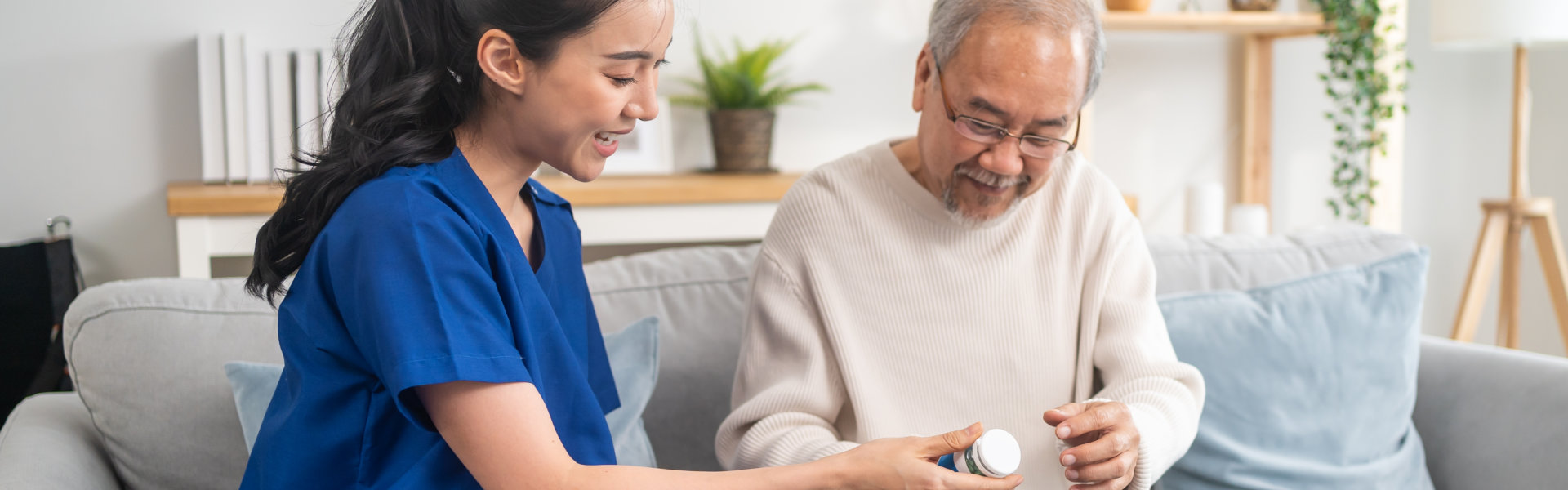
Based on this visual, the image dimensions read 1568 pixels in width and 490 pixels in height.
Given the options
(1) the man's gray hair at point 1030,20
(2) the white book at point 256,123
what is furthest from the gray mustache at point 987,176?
(2) the white book at point 256,123

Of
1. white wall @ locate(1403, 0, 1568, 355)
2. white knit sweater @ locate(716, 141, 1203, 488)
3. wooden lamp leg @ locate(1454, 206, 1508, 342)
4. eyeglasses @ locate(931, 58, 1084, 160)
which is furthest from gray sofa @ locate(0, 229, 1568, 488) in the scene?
white wall @ locate(1403, 0, 1568, 355)

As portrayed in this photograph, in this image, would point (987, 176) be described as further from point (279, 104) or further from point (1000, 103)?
point (279, 104)

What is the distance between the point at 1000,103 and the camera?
3.69 ft

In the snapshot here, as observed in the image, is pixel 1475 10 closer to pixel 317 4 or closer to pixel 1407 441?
pixel 1407 441

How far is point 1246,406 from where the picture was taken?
1.36 meters

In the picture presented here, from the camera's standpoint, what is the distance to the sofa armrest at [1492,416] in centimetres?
136

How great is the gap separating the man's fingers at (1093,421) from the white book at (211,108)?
2.05 meters

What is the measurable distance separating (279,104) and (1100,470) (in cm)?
201

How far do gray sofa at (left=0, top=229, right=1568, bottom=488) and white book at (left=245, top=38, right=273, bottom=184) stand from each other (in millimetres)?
1032

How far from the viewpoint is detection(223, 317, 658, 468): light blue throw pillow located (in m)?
1.19

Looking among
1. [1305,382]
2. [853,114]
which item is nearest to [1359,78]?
[853,114]

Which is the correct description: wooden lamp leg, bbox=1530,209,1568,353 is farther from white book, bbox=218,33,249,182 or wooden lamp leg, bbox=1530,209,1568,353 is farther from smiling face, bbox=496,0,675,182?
white book, bbox=218,33,249,182

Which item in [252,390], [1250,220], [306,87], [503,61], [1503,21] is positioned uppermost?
[1503,21]

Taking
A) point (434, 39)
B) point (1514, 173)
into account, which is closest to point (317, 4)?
point (434, 39)
